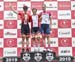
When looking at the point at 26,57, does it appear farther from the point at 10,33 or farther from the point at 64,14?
the point at 64,14

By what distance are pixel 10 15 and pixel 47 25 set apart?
1283 millimetres

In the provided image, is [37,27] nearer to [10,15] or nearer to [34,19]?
[34,19]

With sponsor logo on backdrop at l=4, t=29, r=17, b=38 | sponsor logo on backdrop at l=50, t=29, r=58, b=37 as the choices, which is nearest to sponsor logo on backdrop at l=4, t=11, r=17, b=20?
sponsor logo on backdrop at l=4, t=29, r=17, b=38

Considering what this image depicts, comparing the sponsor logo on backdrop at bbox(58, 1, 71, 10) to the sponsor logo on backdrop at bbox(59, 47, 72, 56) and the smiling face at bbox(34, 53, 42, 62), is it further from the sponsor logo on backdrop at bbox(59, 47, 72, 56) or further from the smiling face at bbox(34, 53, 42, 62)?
the smiling face at bbox(34, 53, 42, 62)

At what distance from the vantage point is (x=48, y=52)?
18.1 feet

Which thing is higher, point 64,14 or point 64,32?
point 64,14

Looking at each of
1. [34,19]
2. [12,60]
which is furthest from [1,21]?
[12,60]

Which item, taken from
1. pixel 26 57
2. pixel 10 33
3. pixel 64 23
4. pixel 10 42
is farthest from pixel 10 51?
pixel 26 57

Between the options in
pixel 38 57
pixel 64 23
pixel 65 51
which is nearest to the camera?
pixel 38 57

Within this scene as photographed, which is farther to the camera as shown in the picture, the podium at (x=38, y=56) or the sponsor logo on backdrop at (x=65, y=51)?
the sponsor logo on backdrop at (x=65, y=51)

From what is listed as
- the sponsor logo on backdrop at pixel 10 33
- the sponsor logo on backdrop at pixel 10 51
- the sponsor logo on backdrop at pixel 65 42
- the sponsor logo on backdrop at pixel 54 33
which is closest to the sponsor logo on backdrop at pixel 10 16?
the sponsor logo on backdrop at pixel 10 33

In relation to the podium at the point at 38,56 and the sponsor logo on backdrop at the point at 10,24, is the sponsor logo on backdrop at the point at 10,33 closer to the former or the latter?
the sponsor logo on backdrop at the point at 10,24

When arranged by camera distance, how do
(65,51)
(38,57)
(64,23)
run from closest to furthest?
(38,57) → (65,51) → (64,23)

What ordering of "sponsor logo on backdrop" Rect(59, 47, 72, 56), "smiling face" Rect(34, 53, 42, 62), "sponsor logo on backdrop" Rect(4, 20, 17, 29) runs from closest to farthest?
"smiling face" Rect(34, 53, 42, 62), "sponsor logo on backdrop" Rect(59, 47, 72, 56), "sponsor logo on backdrop" Rect(4, 20, 17, 29)
